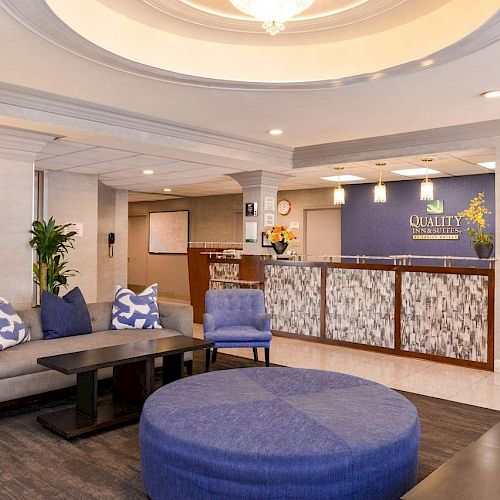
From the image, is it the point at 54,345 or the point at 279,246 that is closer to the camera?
the point at 54,345

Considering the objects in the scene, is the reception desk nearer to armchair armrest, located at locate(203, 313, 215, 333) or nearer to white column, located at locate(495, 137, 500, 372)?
white column, located at locate(495, 137, 500, 372)

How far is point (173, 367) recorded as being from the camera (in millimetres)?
4309

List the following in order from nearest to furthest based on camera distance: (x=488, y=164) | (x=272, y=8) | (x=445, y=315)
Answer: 1. (x=272, y=8)
2. (x=445, y=315)
3. (x=488, y=164)

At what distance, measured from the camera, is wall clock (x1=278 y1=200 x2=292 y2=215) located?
34.9ft

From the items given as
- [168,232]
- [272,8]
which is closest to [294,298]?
[272,8]

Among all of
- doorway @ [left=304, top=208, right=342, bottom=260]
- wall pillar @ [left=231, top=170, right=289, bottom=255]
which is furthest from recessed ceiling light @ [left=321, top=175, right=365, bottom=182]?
doorway @ [left=304, top=208, right=342, bottom=260]

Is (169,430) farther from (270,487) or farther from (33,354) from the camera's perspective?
(33,354)

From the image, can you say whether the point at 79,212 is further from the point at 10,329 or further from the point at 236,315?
the point at 10,329

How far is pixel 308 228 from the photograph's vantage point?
10438 millimetres

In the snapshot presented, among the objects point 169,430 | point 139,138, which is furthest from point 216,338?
point 169,430

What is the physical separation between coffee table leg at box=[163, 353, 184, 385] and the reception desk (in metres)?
2.97

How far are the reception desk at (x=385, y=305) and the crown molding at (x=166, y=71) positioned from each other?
109 inches

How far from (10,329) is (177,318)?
63.5 inches

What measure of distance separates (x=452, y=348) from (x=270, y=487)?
14.0 feet
